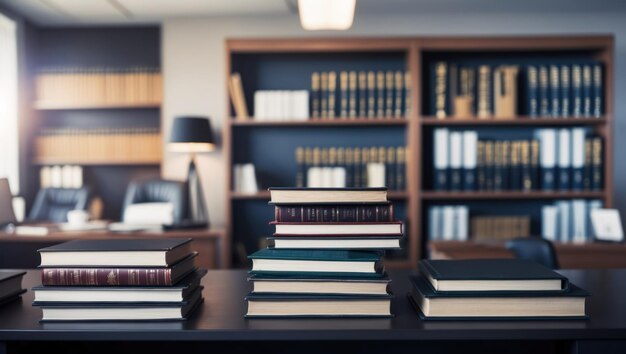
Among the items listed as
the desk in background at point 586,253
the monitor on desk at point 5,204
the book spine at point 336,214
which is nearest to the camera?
the book spine at point 336,214

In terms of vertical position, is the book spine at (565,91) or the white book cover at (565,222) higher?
the book spine at (565,91)

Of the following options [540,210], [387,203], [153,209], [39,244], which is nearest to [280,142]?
[153,209]

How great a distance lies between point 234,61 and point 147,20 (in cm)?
80

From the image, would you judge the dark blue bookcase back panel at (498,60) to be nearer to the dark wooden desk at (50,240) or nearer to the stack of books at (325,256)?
the dark wooden desk at (50,240)

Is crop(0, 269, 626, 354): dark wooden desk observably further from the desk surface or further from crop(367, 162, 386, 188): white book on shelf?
crop(367, 162, 386, 188): white book on shelf

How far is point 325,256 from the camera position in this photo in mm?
962

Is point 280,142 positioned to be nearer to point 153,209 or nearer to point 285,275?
point 153,209

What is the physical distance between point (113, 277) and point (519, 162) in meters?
3.29

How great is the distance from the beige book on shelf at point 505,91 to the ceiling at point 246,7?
1.66ft

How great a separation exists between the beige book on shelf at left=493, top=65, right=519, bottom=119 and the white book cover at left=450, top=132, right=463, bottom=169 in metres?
0.31

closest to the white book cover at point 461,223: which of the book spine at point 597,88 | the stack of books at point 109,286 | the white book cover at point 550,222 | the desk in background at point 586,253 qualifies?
the desk in background at point 586,253

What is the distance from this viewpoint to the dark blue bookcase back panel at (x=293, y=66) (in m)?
4.01

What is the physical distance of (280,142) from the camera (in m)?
4.07

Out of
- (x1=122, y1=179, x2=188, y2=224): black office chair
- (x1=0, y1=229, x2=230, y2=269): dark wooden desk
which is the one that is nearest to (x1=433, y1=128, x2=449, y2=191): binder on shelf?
(x1=0, y1=229, x2=230, y2=269): dark wooden desk
